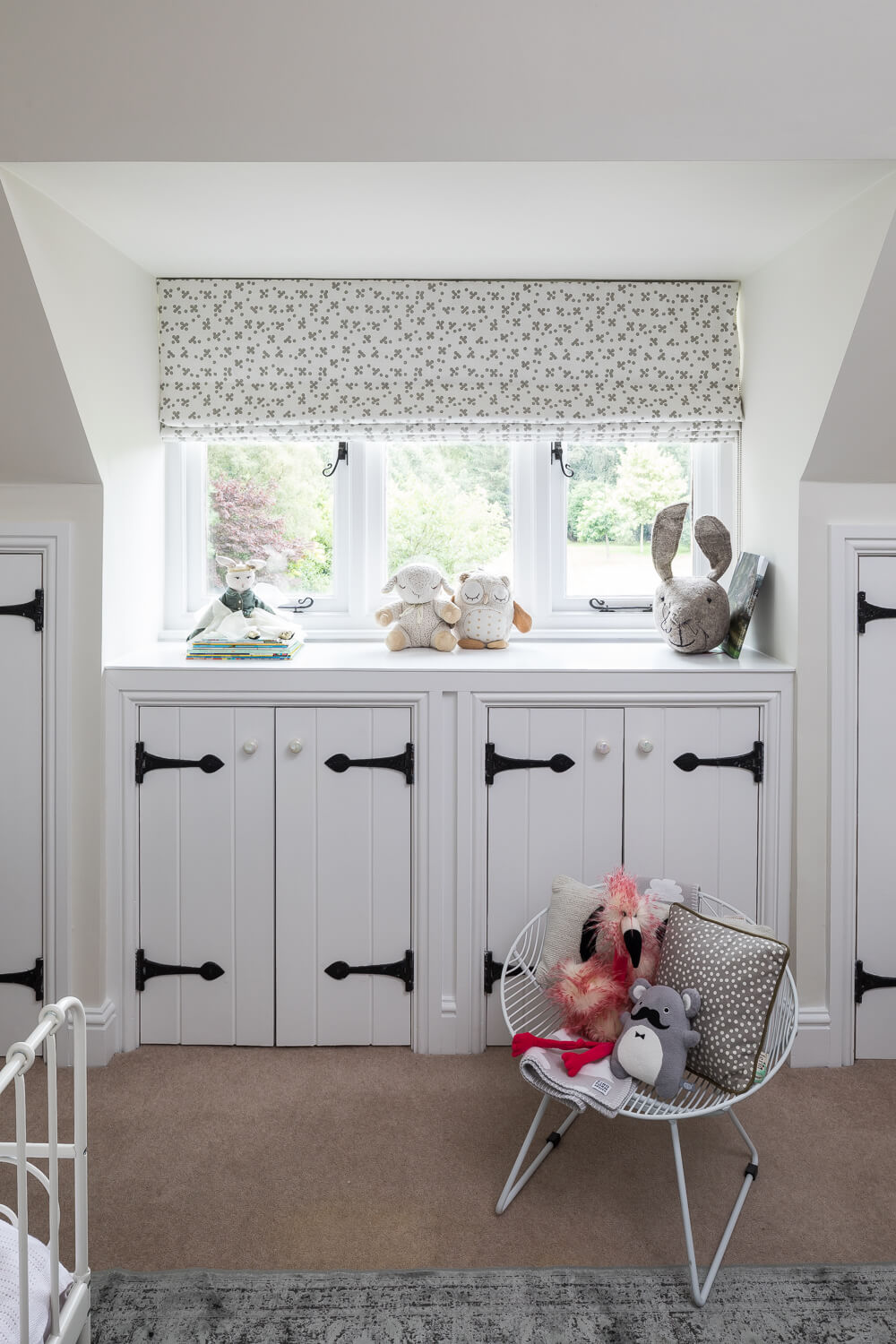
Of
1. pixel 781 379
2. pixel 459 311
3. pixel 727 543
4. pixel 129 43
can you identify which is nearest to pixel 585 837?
pixel 727 543

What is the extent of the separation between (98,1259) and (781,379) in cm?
254

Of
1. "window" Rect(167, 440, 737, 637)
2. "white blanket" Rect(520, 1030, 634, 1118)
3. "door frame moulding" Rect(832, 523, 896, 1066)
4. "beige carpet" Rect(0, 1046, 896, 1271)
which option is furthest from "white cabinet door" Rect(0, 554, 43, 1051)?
"door frame moulding" Rect(832, 523, 896, 1066)

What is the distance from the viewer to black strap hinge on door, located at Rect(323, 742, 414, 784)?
8.18 feet

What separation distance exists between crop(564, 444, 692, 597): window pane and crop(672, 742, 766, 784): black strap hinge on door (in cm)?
76

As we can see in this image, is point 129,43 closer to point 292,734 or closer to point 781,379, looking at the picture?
point 292,734

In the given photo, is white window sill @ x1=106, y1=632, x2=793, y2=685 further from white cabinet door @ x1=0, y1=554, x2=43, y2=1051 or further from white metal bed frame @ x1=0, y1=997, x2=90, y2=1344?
white metal bed frame @ x1=0, y1=997, x2=90, y2=1344

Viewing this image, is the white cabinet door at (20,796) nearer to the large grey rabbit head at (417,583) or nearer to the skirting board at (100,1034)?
the skirting board at (100,1034)

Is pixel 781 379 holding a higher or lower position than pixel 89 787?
higher

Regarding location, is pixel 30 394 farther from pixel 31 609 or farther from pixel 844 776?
pixel 844 776

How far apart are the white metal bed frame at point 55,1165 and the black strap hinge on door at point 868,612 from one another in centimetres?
204

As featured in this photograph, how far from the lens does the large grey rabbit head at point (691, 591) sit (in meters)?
2.66

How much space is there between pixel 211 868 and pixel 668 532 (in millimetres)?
1555

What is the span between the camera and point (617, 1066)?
1867 millimetres

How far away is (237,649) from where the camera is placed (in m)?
2.62
